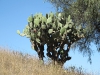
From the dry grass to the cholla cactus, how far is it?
0.90 metres

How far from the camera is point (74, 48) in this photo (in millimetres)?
20125

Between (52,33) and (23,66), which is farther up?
(52,33)

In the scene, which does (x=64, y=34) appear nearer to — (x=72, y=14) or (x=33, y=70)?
(x=33, y=70)

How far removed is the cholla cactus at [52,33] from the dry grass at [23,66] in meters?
0.90

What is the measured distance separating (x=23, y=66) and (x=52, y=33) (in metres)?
2.45

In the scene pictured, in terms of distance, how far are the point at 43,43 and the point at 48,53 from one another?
708mm

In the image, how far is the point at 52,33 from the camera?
1371 cm

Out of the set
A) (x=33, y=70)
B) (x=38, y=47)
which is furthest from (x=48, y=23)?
(x=33, y=70)

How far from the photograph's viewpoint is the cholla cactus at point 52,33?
44.8 feet

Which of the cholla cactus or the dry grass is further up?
the cholla cactus

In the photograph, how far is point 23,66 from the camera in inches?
497

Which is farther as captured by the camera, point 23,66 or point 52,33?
point 52,33

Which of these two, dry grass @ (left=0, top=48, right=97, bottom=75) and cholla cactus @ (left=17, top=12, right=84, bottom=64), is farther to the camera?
cholla cactus @ (left=17, top=12, right=84, bottom=64)

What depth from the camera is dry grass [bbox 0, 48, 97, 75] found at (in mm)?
11773
